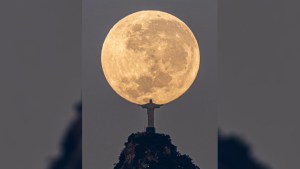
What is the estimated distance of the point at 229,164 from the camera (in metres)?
15.3

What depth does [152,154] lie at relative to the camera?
14359mm

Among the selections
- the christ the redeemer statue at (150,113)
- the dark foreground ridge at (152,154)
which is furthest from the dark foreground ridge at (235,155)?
the christ the redeemer statue at (150,113)

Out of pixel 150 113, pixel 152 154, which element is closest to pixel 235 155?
pixel 152 154

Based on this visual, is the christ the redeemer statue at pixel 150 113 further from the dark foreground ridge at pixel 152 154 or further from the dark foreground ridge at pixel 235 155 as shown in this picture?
the dark foreground ridge at pixel 235 155

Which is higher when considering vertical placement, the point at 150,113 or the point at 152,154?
the point at 150,113

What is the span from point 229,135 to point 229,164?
0.54 m

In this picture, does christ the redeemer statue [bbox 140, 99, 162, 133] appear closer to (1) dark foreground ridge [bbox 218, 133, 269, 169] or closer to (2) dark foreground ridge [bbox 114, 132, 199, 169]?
(2) dark foreground ridge [bbox 114, 132, 199, 169]

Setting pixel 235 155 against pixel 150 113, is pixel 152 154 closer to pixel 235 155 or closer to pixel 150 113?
pixel 150 113

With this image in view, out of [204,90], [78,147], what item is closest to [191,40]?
[204,90]

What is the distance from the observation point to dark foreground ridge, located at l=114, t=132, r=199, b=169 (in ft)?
47.0

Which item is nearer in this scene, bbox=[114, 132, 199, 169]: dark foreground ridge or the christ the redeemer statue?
the christ the redeemer statue

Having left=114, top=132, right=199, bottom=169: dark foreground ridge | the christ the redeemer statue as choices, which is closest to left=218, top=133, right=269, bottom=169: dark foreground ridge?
left=114, top=132, right=199, bottom=169: dark foreground ridge

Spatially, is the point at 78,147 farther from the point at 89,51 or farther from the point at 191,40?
the point at 191,40

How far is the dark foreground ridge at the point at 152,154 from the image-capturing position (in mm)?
14328
